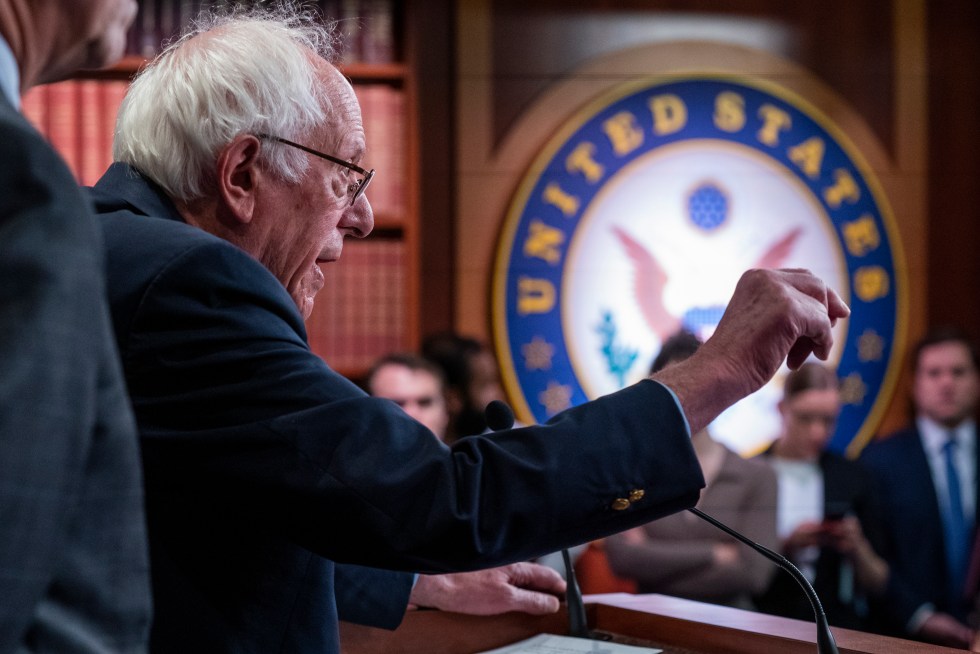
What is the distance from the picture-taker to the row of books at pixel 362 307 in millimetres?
3465

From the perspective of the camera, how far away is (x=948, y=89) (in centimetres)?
395

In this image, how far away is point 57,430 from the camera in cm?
62

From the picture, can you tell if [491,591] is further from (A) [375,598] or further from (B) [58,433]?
(B) [58,433]

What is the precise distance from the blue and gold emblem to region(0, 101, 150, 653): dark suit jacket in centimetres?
305

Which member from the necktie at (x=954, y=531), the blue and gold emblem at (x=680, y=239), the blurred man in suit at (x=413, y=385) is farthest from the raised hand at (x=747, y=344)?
the blue and gold emblem at (x=680, y=239)

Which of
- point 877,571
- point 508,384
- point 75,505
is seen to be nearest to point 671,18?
point 508,384

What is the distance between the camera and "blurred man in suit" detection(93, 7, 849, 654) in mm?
932

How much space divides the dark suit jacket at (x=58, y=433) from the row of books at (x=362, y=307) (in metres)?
2.79

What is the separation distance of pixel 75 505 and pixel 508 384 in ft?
10.1

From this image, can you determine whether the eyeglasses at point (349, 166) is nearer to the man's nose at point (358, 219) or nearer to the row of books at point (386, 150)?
A: the man's nose at point (358, 219)

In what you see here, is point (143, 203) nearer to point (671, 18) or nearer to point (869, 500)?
point (869, 500)

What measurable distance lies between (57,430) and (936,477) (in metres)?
3.15

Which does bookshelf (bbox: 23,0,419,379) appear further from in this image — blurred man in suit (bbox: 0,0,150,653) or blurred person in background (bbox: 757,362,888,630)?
blurred man in suit (bbox: 0,0,150,653)

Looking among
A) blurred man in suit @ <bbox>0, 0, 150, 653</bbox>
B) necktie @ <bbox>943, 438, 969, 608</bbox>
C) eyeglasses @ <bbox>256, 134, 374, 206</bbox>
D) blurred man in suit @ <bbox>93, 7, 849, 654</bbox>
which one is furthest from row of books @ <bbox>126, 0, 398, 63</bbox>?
blurred man in suit @ <bbox>0, 0, 150, 653</bbox>
